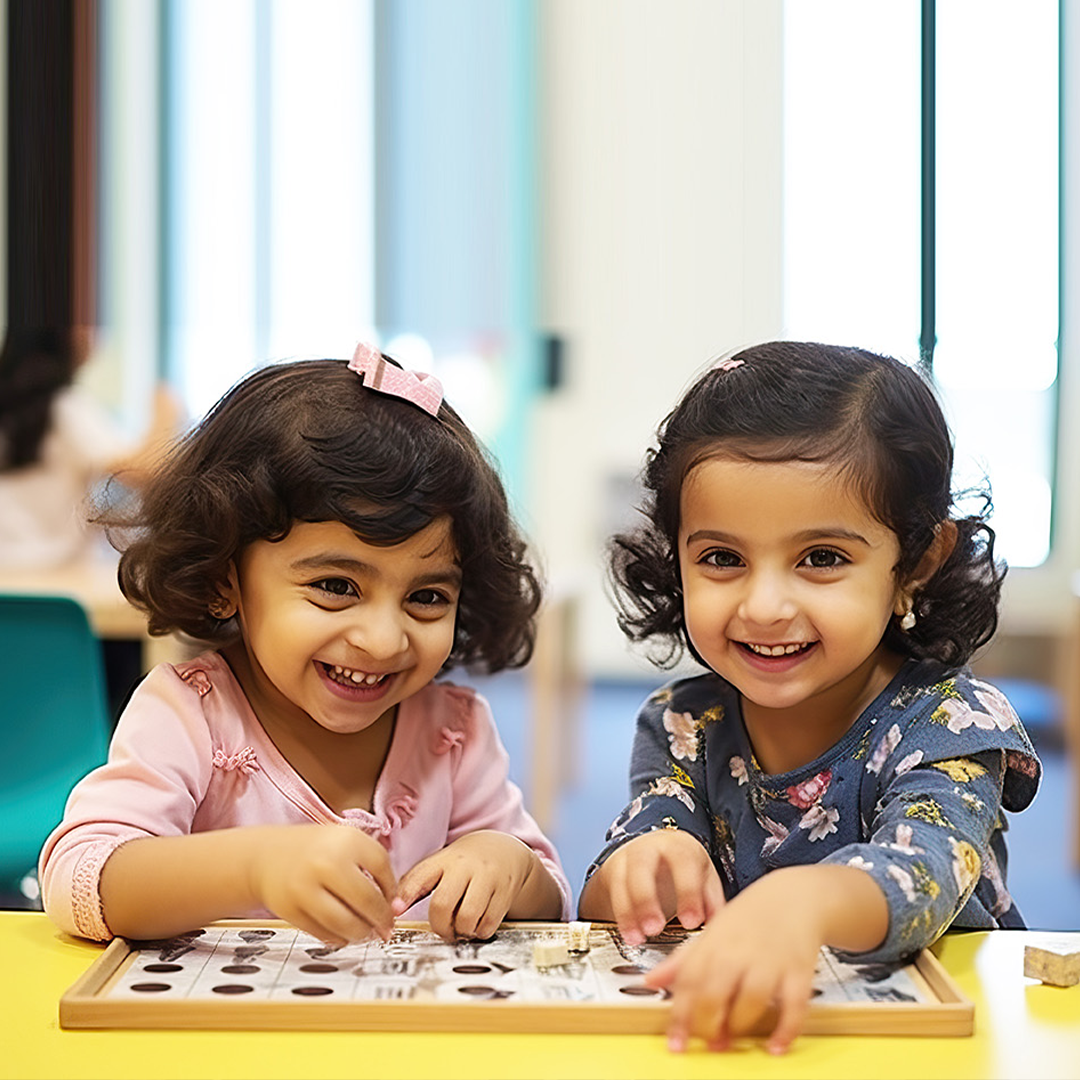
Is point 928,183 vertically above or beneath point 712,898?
above

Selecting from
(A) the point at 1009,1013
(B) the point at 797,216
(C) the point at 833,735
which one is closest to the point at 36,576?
(B) the point at 797,216

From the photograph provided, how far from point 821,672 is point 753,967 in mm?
332

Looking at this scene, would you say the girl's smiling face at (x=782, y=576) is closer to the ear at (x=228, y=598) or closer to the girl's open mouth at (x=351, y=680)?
the girl's open mouth at (x=351, y=680)

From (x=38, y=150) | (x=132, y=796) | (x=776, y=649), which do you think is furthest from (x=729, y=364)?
(x=38, y=150)

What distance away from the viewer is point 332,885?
809 mm

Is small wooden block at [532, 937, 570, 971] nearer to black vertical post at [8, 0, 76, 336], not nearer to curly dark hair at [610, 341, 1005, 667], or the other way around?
curly dark hair at [610, 341, 1005, 667]

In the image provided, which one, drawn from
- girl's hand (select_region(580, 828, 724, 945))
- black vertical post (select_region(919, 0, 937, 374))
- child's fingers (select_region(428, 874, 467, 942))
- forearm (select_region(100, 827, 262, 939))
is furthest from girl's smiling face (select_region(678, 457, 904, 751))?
black vertical post (select_region(919, 0, 937, 374))

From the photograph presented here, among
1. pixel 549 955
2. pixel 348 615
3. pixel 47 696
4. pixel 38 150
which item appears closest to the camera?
pixel 549 955

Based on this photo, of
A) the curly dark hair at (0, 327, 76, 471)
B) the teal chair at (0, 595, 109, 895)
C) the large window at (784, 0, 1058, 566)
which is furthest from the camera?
the large window at (784, 0, 1058, 566)

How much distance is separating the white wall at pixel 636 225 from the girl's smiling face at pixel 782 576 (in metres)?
2.50

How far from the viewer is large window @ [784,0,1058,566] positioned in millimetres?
3586

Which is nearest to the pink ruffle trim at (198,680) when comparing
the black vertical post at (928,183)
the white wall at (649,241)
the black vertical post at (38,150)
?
the white wall at (649,241)

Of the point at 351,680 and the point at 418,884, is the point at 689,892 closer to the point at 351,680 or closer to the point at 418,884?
the point at 418,884

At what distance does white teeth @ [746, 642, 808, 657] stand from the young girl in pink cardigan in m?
0.22
